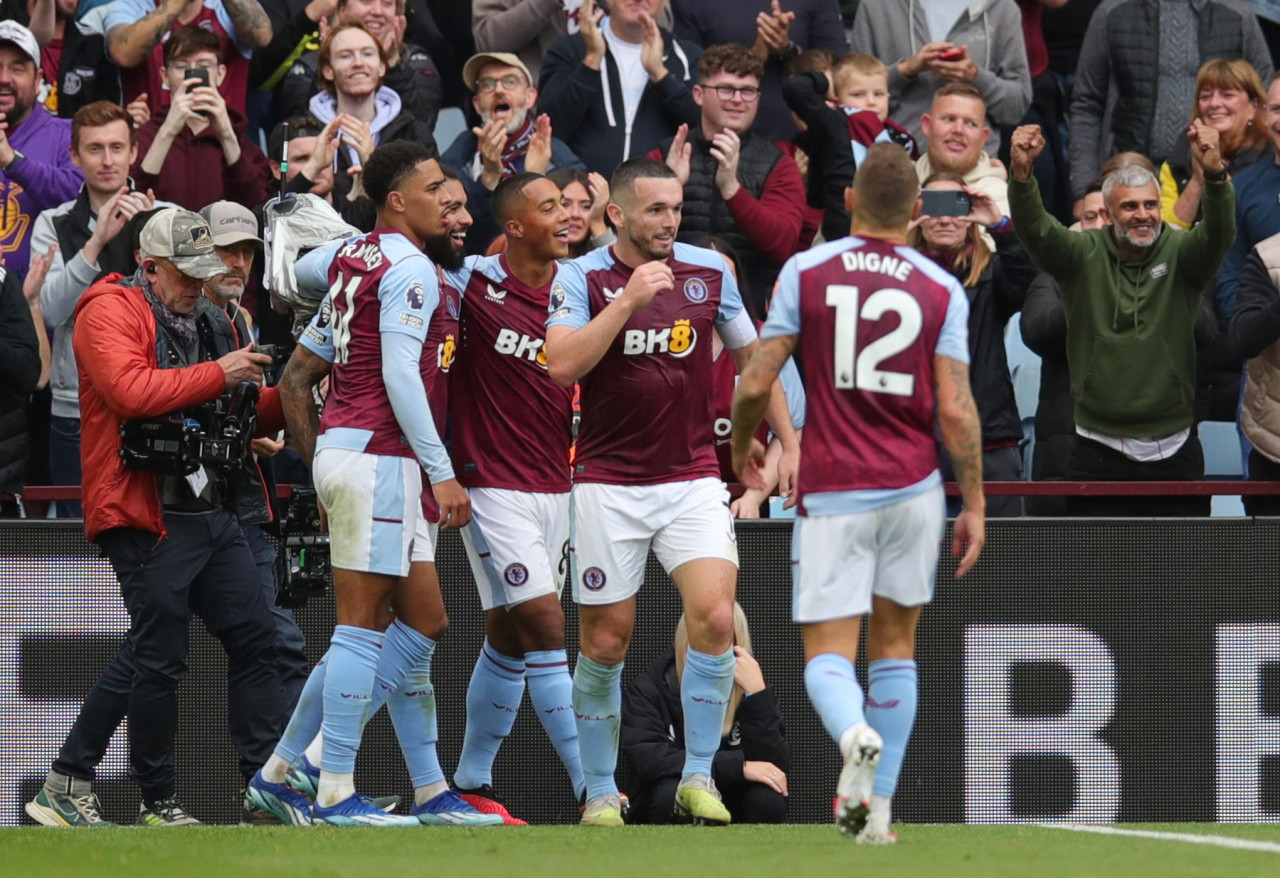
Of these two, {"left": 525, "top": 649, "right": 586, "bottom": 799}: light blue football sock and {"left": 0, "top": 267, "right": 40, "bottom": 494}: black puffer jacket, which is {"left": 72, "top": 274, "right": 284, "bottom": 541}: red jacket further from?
{"left": 525, "top": 649, "right": 586, "bottom": 799}: light blue football sock

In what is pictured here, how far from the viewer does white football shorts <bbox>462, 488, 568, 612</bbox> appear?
8.04 metres

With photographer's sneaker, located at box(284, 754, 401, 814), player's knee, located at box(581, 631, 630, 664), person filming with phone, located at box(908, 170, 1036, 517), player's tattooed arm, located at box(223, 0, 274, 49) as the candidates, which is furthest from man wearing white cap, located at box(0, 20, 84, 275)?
person filming with phone, located at box(908, 170, 1036, 517)

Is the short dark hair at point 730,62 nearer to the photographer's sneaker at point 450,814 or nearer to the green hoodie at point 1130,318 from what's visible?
the green hoodie at point 1130,318

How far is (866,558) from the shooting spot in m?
6.38

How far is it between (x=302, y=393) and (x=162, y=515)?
765 millimetres

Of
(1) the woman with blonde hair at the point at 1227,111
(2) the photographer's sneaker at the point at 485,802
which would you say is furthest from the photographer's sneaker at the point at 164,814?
(1) the woman with blonde hair at the point at 1227,111

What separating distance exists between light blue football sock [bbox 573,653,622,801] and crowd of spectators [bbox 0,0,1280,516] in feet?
8.06

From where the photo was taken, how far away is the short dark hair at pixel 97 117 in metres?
10.6

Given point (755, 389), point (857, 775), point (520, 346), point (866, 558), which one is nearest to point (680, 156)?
point (520, 346)

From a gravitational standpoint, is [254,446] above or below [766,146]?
below

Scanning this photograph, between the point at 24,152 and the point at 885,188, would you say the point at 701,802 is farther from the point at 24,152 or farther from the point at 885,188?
the point at 24,152

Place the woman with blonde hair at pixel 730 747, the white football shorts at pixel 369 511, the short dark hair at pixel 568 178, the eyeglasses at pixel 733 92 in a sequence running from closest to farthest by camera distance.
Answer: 1. the white football shorts at pixel 369 511
2. the woman with blonde hair at pixel 730 747
3. the short dark hair at pixel 568 178
4. the eyeglasses at pixel 733 92

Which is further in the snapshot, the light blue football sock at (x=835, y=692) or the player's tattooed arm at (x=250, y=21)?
the player's tattooed arm at (x=250, y=21)

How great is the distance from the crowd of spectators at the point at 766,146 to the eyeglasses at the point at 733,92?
1cm
